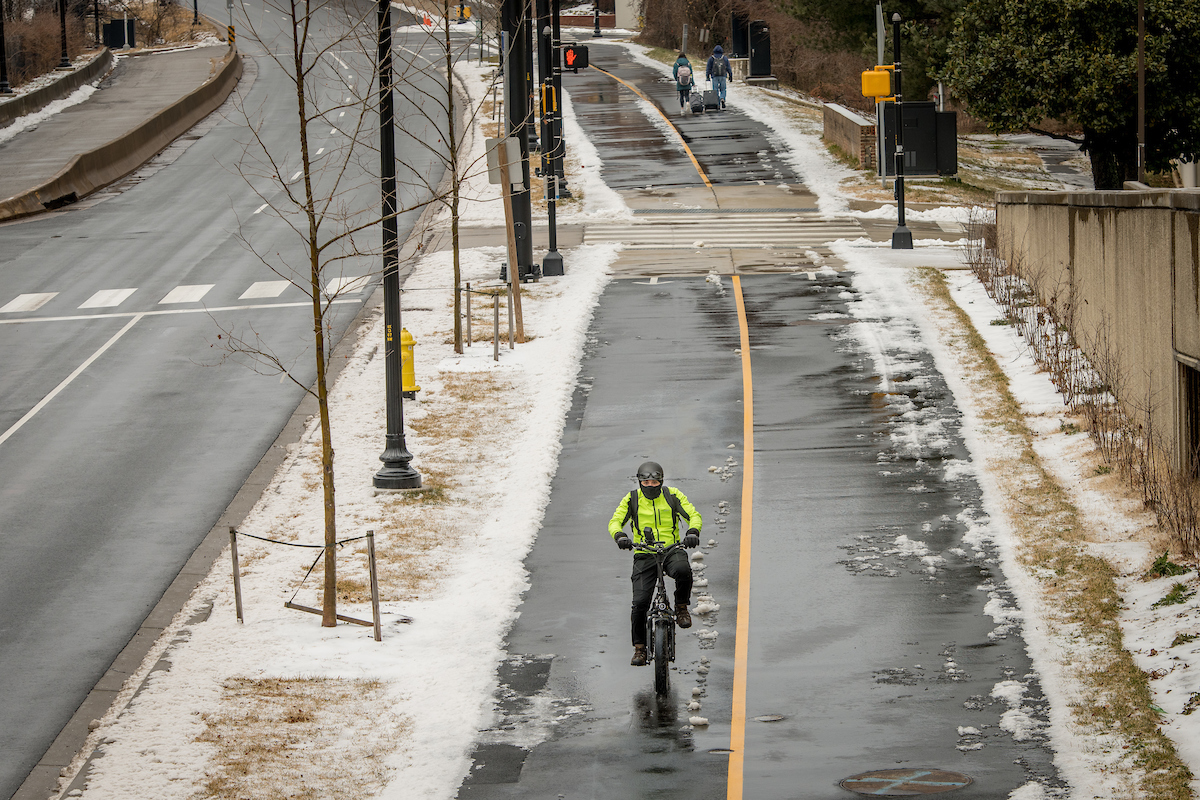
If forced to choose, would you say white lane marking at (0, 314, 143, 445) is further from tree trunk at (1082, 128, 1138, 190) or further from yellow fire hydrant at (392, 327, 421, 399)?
tree trunk at (1082, 128, 1138, 190)

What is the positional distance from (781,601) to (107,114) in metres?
44.3

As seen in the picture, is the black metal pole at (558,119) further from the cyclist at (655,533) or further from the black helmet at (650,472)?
the black helmet at (650,472)

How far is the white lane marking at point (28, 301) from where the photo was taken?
1064 inches

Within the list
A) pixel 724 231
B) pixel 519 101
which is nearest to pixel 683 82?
pixel 724 231

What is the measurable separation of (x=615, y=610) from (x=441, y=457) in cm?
538

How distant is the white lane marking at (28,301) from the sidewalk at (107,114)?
10981mm

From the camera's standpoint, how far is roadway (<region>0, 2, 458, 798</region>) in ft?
42.9

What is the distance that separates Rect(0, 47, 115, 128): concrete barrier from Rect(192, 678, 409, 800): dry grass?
4355cm

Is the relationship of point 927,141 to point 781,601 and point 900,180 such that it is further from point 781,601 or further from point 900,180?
point 781,601

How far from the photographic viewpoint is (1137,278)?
54.0 feet

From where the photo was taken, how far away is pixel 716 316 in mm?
24531

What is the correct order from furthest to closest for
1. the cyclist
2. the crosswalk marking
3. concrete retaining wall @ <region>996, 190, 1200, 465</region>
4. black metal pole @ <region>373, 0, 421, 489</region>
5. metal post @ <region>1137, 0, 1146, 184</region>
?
1. the crosswalk marking
2. metal post @ <region>1137, 0, 1146, 184</region>
3. concrete retaining wall @ <region>996, 190, 1200, 465</region>
4. black metal pole @ <region>373, 0, 421, 489</region>
5. the cyclist

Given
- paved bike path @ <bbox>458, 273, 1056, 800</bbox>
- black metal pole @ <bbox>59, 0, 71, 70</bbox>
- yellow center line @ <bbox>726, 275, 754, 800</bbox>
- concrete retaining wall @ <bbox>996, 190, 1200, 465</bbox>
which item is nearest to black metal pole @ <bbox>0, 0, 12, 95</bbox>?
black metal pole @ <bbox>59, 0, 71, 70</bbox>

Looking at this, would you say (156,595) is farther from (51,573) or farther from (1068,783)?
(1068,783)
